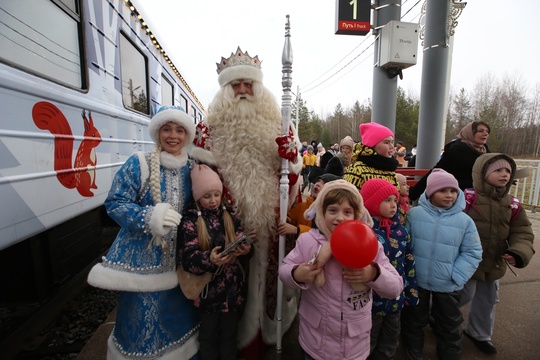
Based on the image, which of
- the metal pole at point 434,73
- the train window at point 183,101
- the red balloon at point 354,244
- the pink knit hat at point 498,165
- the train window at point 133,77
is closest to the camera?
the red balloon at point 354,244

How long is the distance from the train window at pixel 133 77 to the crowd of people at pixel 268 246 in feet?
6.08

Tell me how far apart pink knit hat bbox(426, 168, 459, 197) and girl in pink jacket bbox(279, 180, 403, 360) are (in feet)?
2.38

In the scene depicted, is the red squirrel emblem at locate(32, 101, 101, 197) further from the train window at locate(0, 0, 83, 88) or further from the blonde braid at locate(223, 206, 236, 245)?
the blonde braid at locate(223, 206, 236, 245)

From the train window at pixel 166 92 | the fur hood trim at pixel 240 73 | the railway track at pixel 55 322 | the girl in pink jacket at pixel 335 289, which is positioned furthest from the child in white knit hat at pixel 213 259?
the train window at pixel 166 92

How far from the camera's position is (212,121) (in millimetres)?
2178

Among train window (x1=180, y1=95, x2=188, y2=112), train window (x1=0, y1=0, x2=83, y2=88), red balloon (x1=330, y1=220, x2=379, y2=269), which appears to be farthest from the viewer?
train window (x1=180, y1=95, x2=188, y2=112)

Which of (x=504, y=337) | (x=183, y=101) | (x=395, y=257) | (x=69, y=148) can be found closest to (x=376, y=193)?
(x=395, y=257)

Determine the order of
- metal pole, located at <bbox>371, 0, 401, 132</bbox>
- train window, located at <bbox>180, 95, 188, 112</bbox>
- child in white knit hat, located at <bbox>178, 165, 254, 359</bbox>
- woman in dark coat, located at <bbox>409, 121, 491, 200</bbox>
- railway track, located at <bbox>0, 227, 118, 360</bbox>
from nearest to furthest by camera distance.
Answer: child in white knit hat, located at <bbox>178, 165, 254, 359</bbox> → railway track, located at <bbox>0, 227, 118, 360</bbox> → woman in dark coat, located at <bbox>409, 121, 491, 200</bbox> → metal pole, located at <bbox>371, 0, 401, 132</bbox> → train window, located at <bbox>180, 95, 188, 112</bbox>

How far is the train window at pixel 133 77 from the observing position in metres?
3.41

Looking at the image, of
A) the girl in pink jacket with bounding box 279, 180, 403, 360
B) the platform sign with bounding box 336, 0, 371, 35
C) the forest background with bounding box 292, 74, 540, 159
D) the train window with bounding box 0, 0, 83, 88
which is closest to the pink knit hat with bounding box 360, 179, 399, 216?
the girl in pink jacket with bounding box 279, 180, 403, 360

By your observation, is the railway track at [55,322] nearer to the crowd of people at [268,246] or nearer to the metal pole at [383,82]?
the crowd of people at [268,246]

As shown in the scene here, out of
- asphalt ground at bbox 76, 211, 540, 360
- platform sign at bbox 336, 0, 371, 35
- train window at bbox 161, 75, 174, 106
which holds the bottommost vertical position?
asphalt ground at bbox 76, 211, 540, 360

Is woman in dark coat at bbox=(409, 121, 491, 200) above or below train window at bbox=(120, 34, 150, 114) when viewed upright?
below

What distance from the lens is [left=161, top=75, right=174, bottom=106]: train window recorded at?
4952 millimetres
